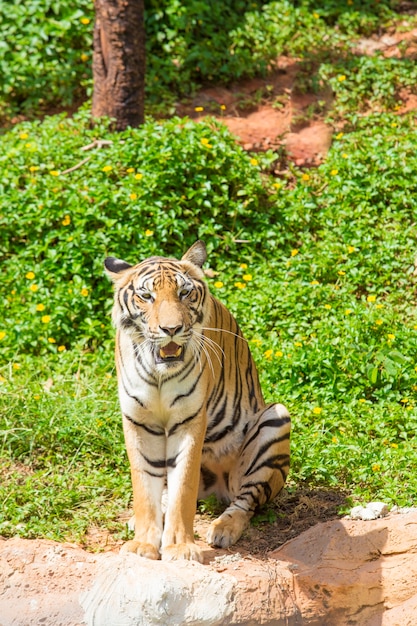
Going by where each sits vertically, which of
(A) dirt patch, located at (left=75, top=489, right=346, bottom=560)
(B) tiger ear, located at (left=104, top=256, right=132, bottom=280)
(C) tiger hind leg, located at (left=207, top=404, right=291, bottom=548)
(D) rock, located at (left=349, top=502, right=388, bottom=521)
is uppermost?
(B) tiger ear, located at (left=104, top=256, right=132, bottom=280)

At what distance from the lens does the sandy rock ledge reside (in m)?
4.06

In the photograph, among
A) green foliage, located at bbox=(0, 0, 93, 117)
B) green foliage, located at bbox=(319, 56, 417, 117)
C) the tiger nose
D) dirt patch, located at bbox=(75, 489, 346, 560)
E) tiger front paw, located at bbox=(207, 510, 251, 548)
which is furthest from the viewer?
green foliage, located at bbox=(0, 0, 93, 117)

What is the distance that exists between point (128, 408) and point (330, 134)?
5109 mm

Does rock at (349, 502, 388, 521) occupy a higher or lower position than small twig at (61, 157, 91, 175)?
lower

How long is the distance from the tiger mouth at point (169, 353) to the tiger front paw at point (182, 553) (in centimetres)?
85

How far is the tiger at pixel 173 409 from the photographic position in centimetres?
442

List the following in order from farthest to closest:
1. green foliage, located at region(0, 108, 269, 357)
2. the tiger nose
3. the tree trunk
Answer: the tree trunk → green foliage, located at region(0, 108, 269, 357) → the tiger nose

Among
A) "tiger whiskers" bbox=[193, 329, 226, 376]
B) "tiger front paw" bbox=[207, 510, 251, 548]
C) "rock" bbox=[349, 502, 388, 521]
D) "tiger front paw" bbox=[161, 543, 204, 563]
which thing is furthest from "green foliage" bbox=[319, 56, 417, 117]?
"tiger front paw" bbox=[161, 543, 204, 563]

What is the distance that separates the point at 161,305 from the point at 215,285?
2.82 metres

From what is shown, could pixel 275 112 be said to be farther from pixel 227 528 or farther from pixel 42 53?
pixel 227 528

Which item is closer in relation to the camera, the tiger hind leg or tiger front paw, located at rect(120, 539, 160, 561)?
tiger front paw, located at rect(120, 539, 160, 561)

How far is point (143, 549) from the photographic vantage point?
439 cm

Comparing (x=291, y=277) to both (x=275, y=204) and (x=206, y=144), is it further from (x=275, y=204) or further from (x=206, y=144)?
(x=206, y=144)

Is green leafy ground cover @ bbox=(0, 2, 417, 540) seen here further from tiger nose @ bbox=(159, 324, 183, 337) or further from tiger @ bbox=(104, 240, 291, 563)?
tiger nose @ bbox=(159, 324, 183, 337)
